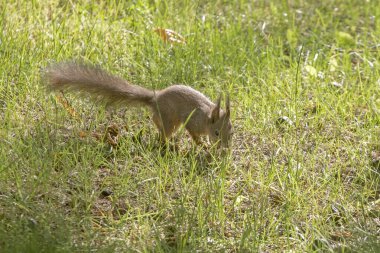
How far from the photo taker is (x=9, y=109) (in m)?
4.67

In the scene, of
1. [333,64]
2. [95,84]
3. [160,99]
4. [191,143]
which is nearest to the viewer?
[95,84]

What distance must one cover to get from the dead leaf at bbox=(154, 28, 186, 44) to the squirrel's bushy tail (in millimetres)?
1106

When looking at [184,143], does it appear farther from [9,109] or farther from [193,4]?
[193,4]

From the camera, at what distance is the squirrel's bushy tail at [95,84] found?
4574mm

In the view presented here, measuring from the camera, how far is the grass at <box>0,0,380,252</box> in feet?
12.6

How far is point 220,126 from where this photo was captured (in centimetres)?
484

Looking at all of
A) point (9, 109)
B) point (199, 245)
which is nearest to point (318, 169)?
point (199, 245)

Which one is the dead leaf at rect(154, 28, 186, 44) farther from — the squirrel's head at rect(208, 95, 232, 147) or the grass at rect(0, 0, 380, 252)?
the squirrel's head at rect(208, 95, 232, 147)

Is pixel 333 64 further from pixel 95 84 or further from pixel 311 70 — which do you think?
pixel 95 84

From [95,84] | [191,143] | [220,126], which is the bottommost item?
[191,143]

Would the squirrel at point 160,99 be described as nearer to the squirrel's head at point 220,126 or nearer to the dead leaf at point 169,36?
the squirrel's head at point 220,126

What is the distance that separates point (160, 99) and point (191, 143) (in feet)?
1.29

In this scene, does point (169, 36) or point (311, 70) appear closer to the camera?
Result: point (311, 70)

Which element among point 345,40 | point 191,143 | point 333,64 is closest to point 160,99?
point 191,143
